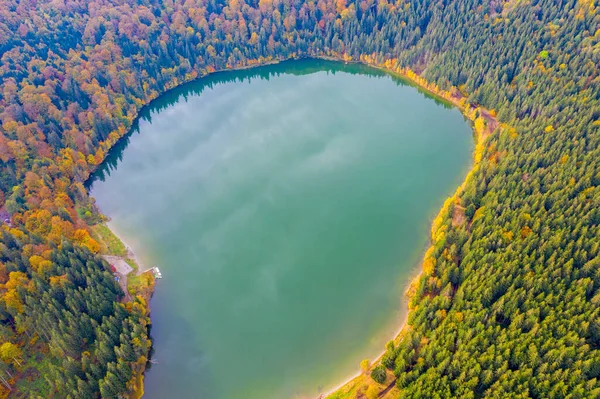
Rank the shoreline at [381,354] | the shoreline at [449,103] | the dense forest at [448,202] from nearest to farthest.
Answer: the dense forest at [448,202], the shoreline at [381,354], the shoreline at [449,103]

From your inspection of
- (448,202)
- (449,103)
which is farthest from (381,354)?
(449,103)

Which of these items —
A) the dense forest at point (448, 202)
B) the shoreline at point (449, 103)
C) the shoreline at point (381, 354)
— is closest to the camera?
the dense forest at point (448, 202)

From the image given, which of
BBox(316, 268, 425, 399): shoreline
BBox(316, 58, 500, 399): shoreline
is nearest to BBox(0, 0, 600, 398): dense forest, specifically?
BBox(316, 58, 500, 399): shoreline

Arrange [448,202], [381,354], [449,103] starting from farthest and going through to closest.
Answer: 1. [449,103]
2. [448,202]
3. [381,354]

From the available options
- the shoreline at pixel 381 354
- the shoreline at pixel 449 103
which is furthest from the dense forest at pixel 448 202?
the shoreline at pixel 381 354

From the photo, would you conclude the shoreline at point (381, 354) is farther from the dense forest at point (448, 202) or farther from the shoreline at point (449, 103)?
the dense forest at point (448, 202)

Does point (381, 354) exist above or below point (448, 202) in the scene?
below

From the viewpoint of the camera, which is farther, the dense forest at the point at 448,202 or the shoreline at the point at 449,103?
the shoreline at the point at 449,103

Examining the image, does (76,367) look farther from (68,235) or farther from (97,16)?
(97,16)

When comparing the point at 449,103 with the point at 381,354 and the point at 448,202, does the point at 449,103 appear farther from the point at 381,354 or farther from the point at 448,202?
the point at 381,354

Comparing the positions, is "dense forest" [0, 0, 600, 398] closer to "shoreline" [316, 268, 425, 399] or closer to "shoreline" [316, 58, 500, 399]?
"shoreline" [316, 58, 500, 399]
